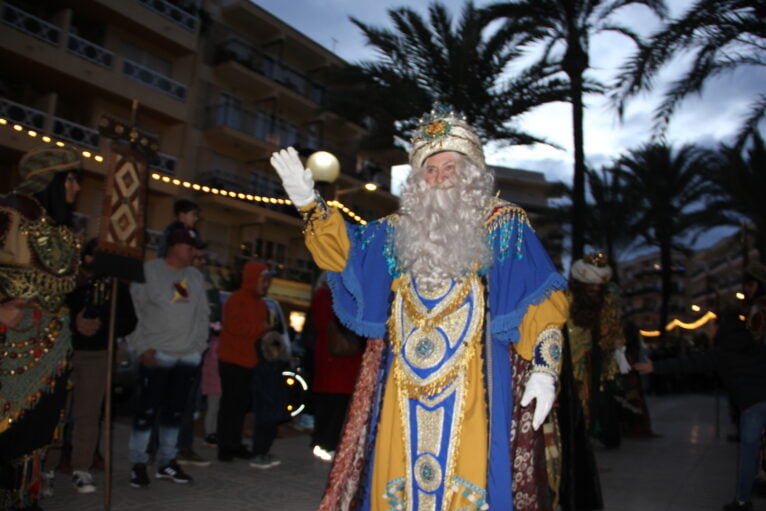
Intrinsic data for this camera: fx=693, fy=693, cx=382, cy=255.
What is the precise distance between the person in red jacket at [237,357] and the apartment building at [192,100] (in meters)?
10.9

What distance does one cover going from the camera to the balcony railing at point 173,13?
24109 millimetres

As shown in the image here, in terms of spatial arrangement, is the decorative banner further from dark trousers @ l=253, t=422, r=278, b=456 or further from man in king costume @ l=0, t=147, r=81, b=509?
dark trousers @ l=253, t=422, r=278, b=456

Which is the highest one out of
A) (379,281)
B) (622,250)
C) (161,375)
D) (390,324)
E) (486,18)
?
(486,18)

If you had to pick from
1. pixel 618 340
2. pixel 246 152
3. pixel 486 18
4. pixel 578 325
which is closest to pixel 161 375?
pixel 578 325

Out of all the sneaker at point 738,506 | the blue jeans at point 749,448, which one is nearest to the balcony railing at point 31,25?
the blue jeans at point 749,448

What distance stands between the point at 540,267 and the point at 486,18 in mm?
12073

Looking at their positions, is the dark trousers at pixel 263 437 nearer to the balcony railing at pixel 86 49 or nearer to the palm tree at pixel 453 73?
the palm tree at pixel 453 73

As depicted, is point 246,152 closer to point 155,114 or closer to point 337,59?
point 155,114

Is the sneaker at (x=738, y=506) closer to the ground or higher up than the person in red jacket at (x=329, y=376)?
closer to the ground

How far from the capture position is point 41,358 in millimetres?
4387

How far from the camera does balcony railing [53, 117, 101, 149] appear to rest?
69.4 ft

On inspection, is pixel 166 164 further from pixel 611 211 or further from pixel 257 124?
pixel 611 211

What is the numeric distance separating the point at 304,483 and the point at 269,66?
27055mm

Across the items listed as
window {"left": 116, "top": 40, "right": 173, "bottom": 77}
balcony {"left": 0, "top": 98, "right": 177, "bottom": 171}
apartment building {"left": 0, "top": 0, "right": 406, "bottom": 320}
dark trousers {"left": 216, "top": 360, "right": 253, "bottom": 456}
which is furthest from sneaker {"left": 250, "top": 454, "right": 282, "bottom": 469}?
window {"left": 116, "top": 40, "right": 173, "bottom": 77}
